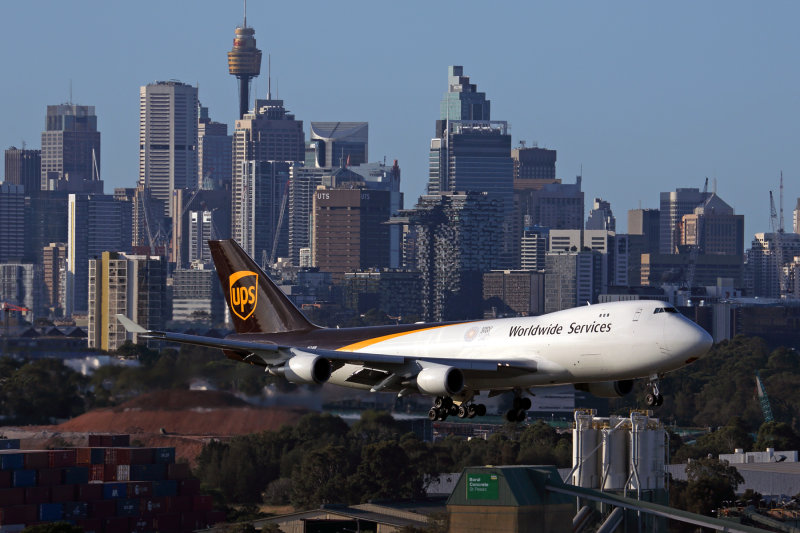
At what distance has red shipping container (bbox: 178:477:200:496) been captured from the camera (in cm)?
13975

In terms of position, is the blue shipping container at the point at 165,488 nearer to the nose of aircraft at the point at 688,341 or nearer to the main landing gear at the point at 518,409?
the main landing gear at the point at 518,409

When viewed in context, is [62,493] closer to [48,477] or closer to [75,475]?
[48,477]

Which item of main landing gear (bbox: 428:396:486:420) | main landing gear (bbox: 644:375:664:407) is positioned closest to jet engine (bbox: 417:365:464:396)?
main landing gear (bbox: 428:396:486:420)

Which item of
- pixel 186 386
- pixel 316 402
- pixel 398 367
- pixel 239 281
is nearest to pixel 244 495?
pixel 186 386

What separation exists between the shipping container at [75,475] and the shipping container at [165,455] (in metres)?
6.36

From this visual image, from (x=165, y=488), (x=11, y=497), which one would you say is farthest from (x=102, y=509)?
(x=11, y=497)

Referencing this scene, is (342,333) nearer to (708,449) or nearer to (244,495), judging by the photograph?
(244,495)

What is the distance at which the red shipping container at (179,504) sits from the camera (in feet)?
453

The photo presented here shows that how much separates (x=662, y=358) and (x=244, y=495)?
8205 centimetres

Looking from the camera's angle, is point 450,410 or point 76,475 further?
point 76,475

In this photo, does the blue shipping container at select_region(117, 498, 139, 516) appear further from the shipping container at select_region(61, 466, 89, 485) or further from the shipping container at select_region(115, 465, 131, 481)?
the shipping container at select_region(61, 466, 89, 485)

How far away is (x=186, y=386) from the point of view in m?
139

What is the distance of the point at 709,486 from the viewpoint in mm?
140000

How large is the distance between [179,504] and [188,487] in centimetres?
234
